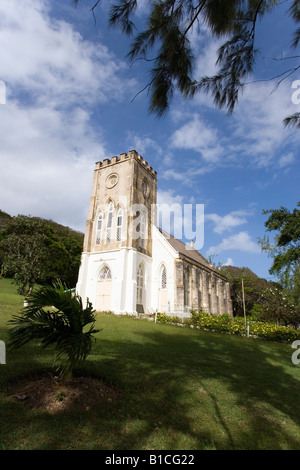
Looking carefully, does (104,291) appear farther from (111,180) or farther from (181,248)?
(181,248)

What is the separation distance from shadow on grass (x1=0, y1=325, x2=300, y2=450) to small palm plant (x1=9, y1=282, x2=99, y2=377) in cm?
81

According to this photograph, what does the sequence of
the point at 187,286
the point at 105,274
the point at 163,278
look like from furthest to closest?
1. the point at 187,286
2. the point at 163,278
3. the point at 105,274

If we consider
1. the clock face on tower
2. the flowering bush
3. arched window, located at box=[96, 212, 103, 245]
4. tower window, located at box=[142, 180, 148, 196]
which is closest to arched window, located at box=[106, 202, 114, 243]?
arched window, located at box=[96, 212, 103, 245]

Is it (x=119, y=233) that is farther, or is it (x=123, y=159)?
(x=123, y=159)

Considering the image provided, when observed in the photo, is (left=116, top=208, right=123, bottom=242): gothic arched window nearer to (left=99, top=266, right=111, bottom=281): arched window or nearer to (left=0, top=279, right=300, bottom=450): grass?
(left=99, top=266, right=111, bottom=281): arched window

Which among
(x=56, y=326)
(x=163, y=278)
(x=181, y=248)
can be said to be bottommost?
(x=56, y=326)

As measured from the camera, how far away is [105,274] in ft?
73.2

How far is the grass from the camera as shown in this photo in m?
2.99

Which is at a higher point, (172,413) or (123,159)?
(123,159)

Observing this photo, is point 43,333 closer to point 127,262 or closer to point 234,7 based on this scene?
point 234,7

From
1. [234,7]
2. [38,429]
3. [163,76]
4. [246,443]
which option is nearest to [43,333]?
[38,429]

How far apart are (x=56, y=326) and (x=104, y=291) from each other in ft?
59.9

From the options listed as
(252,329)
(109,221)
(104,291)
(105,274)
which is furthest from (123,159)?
(252,329)
